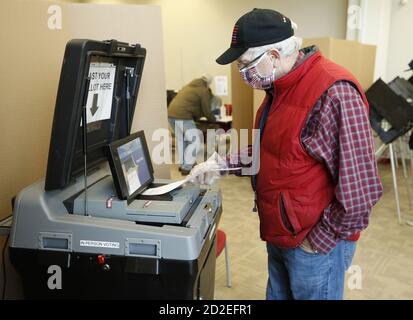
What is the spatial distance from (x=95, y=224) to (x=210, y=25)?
19.5 feet

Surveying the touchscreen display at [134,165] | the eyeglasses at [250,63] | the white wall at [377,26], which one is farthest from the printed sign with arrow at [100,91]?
the white wall at [377,26]

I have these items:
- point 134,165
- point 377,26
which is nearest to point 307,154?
point 134,165

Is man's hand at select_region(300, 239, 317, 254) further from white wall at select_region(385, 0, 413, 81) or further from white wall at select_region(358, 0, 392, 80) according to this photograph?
white wall at select_region(385, 0, 413, 81)

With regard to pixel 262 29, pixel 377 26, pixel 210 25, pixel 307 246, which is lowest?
pixel 307 246

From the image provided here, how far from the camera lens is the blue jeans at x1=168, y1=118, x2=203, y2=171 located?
186 inches

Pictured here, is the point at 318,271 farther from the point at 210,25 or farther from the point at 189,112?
the point at 210,25

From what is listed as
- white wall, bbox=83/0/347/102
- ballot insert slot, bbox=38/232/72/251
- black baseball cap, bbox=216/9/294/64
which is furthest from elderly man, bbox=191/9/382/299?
white wall, bbox=83/0/347/102

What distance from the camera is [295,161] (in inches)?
44.4

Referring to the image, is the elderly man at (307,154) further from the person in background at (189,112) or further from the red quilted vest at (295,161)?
the person in background at (189,112)

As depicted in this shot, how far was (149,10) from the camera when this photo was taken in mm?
1935

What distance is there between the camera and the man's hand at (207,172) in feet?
4.77

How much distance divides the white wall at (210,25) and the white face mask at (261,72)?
181 inches

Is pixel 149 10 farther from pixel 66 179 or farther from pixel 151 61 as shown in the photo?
pixel 66 179
